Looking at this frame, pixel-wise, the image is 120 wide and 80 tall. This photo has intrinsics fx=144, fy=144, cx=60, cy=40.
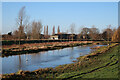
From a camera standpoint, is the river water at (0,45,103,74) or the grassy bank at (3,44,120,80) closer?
the grassy bank at (3,44,120,80)

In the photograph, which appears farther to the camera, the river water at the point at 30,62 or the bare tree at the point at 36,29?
the bare tree at the point at 36,29

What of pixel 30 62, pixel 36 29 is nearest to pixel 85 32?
pixel 36 29

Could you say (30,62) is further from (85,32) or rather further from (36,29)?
(85,32)

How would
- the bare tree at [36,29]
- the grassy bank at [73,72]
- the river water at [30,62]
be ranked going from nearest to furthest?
1. the grassy bank at [73,72]
2. the river water at [30,62]
3. the bare tree at [36,29]

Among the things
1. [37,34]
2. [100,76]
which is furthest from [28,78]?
[37,34]

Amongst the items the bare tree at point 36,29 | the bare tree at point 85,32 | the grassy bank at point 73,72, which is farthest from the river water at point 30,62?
the bare tree at point 85,32

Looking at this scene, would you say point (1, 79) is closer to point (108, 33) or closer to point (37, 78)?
point (37, 78)

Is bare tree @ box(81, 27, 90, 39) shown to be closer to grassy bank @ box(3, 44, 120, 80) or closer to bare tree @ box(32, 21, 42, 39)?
bare tree @ box(32, 21, 42, 39)

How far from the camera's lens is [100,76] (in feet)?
27.3

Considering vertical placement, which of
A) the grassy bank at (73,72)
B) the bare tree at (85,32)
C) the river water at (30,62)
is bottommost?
the river water at (30,62)

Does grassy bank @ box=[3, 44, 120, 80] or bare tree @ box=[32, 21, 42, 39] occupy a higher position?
bare tree @ box=[32, 21, 42, 39]

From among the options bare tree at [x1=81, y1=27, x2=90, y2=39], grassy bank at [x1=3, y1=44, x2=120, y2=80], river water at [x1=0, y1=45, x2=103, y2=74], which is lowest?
river water at [x1=0, y1=45, x2=103, y2=74]

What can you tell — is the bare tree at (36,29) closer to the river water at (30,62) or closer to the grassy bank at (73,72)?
the river water at (30,62)

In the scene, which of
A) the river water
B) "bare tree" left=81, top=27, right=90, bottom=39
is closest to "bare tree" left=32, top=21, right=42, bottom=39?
"bare tree" left=81, top=27, right=90, bottom=39
